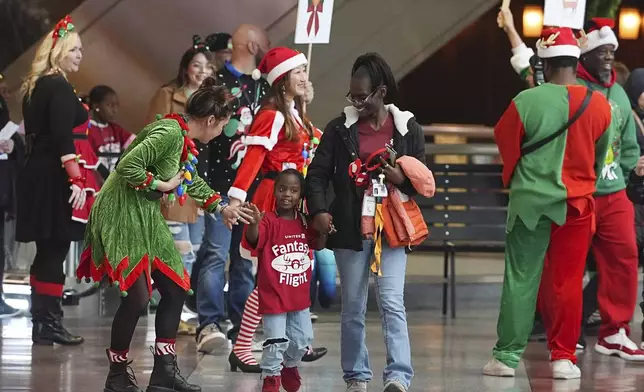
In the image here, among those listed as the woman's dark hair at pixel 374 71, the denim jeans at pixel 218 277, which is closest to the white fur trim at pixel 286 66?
the woman's dark hair at pixel 374 71

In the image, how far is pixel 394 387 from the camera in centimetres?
738

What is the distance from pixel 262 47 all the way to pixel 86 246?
2734 mm

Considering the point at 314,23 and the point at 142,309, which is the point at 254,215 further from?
the point at 314,23

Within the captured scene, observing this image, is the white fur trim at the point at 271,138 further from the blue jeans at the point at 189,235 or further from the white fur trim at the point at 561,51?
the blue jeans at the point at 189,235

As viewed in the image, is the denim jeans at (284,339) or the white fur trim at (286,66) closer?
the denim jeans at (284,339)

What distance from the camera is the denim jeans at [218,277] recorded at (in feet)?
31.3

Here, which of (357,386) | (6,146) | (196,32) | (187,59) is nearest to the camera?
(357,386)

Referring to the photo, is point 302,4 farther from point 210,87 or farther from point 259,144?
point 210,87

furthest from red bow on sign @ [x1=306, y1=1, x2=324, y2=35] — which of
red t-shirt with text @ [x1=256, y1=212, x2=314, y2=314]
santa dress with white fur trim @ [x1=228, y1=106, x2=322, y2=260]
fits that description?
red t-shirt with text @ [x1=256, y1=212, x2=314, y2=314]

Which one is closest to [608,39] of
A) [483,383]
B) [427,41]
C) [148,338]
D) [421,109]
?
[483,383]

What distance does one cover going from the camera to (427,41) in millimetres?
14945

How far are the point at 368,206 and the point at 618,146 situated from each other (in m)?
2.57

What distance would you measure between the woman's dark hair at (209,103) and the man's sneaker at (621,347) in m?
3.42

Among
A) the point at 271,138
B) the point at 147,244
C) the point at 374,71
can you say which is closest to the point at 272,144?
the point at 271,138
